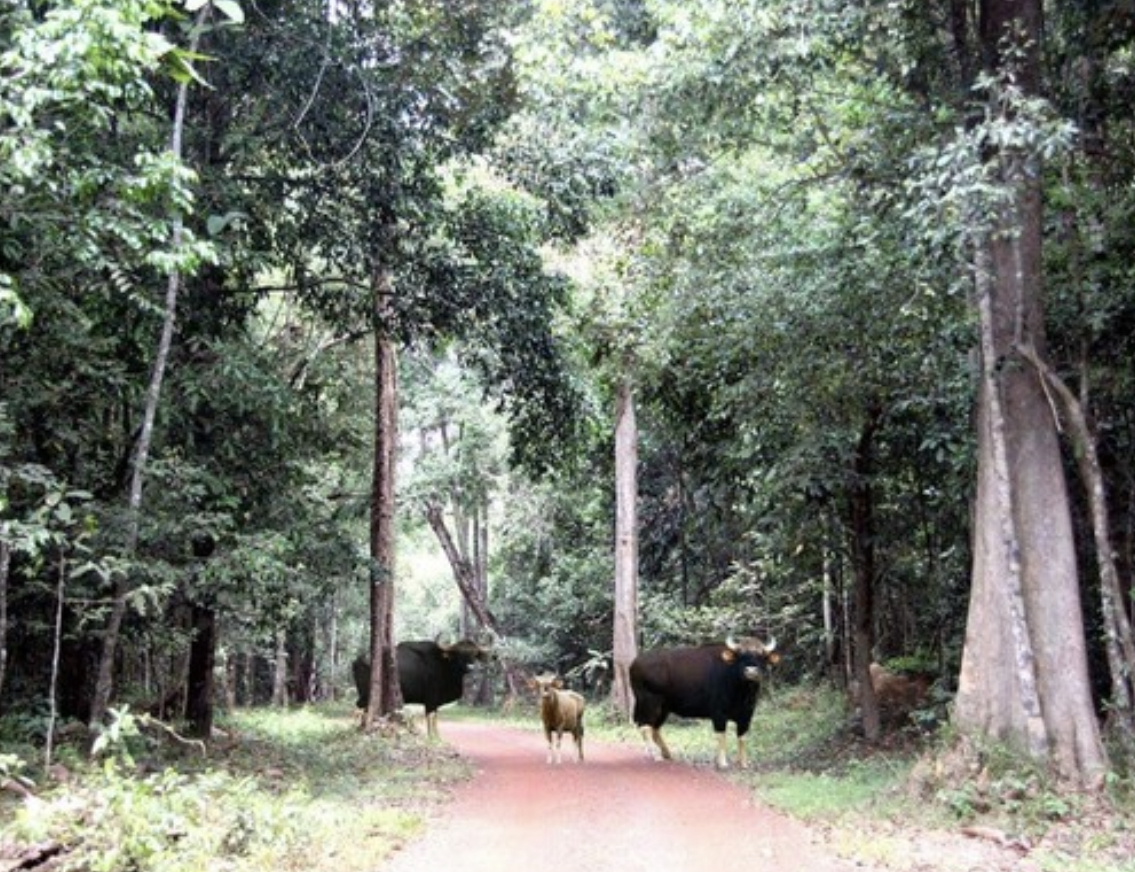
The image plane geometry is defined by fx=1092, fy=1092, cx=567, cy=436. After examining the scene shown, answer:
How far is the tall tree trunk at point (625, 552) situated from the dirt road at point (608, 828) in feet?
24.3

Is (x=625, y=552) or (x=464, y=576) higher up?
(x=464, y=576)

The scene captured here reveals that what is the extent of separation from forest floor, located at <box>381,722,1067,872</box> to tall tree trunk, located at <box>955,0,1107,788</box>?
1.56 meters

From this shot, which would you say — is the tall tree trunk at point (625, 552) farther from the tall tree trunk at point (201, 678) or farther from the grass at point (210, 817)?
the grass at point (210, 817)

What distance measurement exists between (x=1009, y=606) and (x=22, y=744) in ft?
31.1

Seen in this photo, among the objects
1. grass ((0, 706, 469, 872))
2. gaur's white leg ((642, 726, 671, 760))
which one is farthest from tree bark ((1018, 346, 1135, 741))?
gaur's white leg ((642, 726, 671, 760))

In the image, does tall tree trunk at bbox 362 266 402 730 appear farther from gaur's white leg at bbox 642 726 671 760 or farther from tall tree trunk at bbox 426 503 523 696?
tall tree trunk at bbox 426 503 523 696

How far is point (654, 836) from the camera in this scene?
9.03m

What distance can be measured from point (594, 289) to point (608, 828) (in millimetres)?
7339

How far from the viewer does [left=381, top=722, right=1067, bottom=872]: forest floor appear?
7875 mm

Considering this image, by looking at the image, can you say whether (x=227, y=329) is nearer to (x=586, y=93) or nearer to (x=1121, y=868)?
(x=586, y=93)

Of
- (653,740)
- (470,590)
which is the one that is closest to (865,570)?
(653,740)

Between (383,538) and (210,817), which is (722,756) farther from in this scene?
(210,817)

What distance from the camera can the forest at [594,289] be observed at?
30.6 ft

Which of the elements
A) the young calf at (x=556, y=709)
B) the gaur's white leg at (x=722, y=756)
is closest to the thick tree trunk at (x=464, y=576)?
the young calf at (x=556, y=709)
